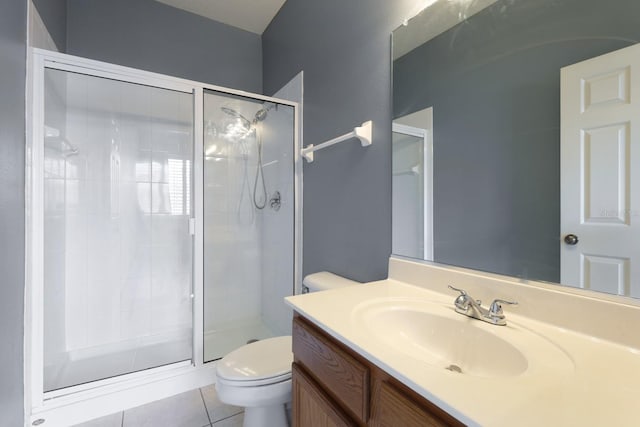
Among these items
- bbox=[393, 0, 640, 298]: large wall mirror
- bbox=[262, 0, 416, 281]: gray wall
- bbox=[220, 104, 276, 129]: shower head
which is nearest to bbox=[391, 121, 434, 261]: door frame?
bbox=[393, 0, 640, 298]: large wall mirror

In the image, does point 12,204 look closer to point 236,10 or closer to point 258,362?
point 258,362

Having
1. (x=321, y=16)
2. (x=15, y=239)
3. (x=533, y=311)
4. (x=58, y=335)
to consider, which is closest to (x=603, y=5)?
(x=533, y=311)

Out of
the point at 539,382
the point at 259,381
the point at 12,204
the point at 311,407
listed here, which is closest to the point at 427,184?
the point at 539,382

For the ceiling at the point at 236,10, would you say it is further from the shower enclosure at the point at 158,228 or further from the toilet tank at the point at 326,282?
the toilet tank at the point at 326,282

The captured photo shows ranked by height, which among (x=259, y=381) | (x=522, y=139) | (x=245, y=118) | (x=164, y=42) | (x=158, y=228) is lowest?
(x=259, y=381)

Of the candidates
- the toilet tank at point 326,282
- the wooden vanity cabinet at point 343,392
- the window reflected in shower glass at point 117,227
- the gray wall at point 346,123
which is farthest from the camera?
the window reflected in shower glass at point 117,227

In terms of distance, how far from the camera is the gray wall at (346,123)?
4.20ft

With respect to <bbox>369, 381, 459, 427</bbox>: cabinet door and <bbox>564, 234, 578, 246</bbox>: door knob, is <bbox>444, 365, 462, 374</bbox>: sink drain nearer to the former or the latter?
<bbox>369, 381, 459, 427</bbox>: cabinet door

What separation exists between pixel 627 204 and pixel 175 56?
2.79m

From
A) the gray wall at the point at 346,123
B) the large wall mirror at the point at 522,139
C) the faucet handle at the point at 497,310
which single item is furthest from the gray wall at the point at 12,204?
the faucet handle at the point at 497,310

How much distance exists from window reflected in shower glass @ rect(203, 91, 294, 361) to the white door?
1.56 metres

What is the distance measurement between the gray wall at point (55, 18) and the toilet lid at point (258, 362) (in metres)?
1.96

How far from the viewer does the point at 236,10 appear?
2.26 metres

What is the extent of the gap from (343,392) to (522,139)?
0.89 metres
